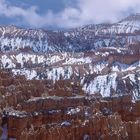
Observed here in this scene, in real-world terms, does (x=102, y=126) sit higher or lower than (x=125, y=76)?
lower

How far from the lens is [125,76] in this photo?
10444cm

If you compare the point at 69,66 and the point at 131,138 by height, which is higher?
the point at 69,66

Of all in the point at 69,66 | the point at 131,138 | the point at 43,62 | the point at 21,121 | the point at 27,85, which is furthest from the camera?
the point at 43,62

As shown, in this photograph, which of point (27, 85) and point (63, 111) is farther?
point (27, 85)

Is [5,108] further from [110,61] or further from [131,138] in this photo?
[110,61]

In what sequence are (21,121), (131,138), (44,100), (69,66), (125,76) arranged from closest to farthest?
(131,138), (21,121), (44,100), (125,76), (69,66)

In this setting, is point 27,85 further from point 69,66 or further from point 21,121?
point 69,66

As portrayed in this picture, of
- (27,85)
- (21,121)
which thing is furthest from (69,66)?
(21,121)

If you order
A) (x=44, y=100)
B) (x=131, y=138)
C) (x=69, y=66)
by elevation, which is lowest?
(x=131, y=138)

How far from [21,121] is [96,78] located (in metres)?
53.3

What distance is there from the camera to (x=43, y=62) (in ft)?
510

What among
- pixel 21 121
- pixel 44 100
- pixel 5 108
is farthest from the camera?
pixel 44 100

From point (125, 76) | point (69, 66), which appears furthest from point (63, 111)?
point (69, 66)

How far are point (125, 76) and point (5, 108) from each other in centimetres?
4874
